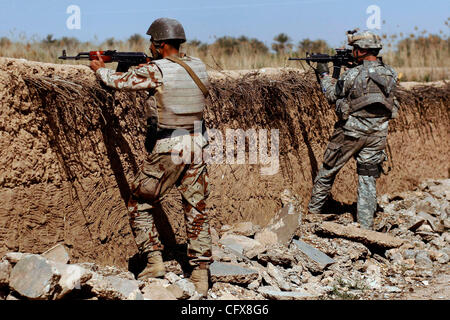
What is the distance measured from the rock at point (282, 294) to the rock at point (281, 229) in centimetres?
91

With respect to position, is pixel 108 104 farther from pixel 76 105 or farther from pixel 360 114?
pixel 360 114

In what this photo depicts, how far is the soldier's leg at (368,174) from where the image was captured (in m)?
6.84

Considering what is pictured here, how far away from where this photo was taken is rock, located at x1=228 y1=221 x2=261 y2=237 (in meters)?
6.05

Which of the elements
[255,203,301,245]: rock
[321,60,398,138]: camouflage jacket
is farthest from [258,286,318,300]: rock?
[321,60,398,138]: camouflage jacket

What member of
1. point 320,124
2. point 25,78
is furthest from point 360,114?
point 25,78

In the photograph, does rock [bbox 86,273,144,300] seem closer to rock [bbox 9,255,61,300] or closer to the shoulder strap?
rock [bbox 9,255,61,300]

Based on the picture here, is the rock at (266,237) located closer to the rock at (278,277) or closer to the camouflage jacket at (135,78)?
the rock at (278,277)

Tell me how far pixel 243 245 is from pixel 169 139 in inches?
64.0

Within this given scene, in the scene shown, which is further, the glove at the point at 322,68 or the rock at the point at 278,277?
the glove at the point at 322,68

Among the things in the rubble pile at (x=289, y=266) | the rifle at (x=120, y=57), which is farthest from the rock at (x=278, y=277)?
the rifle at (x=120, y=57)

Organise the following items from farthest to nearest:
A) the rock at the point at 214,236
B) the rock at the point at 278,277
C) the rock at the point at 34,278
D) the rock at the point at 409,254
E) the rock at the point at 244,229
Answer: the rock at the point at 409,254, the rock at the point at 244,229, the rock at the point at 214,236, the rock at the point at 278,277, the rock at the point at 34,278

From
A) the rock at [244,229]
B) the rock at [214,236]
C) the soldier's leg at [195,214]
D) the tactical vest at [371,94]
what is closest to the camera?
the soldier's leg at [195,214]

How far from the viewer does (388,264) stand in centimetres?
618

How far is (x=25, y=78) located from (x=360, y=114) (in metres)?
3.81
